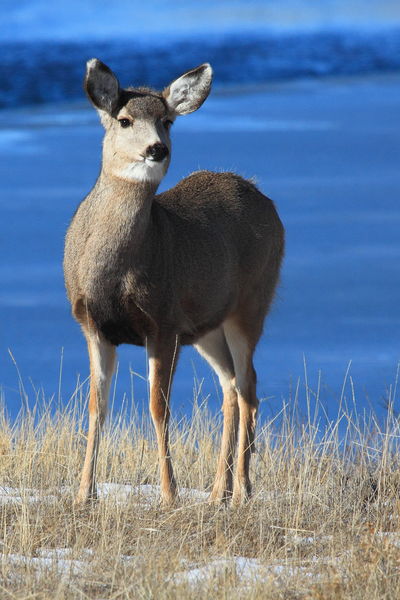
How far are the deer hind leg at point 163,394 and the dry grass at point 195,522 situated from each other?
195mm

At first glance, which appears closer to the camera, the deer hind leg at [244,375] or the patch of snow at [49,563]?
the patch of snow at [49,563]

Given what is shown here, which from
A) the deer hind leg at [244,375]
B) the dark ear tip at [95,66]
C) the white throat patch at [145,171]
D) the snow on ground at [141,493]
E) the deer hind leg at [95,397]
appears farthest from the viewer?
the deer hind leg at [244,375]

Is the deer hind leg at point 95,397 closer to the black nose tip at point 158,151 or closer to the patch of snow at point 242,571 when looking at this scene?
the black nose tip at point 158,151

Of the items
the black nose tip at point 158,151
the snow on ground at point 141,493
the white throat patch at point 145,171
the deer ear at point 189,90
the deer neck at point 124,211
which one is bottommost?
the snow on ground at point 141,493

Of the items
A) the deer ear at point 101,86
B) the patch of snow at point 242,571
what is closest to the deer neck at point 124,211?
the deer ear at point 101,86

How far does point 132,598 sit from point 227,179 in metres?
4.41

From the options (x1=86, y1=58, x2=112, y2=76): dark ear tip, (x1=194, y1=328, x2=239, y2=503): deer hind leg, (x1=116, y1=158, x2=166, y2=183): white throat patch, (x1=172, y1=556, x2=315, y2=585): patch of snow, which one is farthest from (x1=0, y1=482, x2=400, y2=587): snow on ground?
(x1=86, y1=58, x2=112, y2=76): dark ear tip

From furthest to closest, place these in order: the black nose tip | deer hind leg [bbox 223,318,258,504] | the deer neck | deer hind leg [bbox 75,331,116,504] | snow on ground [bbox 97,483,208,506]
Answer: deer hind leg [bbox 223,318,258,504], deer hind leg [bbox 75,331,116,504], snow on ground [bbox 97,483,208,506], the deer neck, the black nose tip

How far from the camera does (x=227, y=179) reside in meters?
10.1

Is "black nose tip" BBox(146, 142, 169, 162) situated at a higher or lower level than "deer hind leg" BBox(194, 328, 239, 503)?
higher

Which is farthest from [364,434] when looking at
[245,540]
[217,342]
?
[245,540]

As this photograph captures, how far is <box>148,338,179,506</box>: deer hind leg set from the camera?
333 inches

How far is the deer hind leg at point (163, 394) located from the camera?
27.8 feet

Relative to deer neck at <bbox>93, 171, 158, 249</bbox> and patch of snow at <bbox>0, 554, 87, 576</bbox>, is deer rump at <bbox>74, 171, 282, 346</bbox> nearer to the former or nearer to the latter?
deer neck at <bbox>93, 171, 158, 249</bbox>
